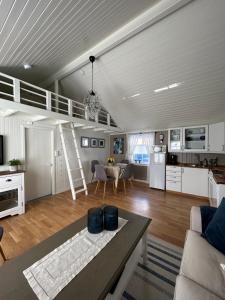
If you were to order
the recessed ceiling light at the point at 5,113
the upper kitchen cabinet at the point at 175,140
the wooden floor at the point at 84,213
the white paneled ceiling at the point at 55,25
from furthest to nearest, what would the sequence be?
1. the upper kitchen cabinet at the point at 175,140
2. the recessed ceiling light at the point at 5,113
3. the wooden floor at the point at 84,213
4. the white paneled ceiling at the point at 55,25

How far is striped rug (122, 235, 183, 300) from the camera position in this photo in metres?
1.24

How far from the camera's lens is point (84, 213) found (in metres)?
2.83

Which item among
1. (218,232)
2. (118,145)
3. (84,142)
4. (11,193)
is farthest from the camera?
(118,145)

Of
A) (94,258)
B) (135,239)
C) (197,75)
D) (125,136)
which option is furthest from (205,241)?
(125,136)

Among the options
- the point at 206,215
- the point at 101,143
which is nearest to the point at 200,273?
the point at 206,215

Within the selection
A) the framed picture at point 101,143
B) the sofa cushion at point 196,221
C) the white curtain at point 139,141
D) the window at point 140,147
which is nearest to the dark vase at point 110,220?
the sofa cushion at point 196,221

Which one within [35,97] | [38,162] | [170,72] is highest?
[35,97]

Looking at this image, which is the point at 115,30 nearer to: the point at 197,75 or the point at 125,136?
the point at 197,75

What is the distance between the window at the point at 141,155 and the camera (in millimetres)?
5281

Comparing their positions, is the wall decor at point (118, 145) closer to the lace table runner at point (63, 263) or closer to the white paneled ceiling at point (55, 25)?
the white paneled ceiling at point (55, 25)

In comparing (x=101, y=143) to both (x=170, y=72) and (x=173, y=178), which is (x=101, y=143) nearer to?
(x=173, y=178)

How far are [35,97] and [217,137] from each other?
217 inches

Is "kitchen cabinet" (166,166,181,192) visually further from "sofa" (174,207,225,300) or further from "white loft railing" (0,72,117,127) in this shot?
"sofa" (174,207,225,300)

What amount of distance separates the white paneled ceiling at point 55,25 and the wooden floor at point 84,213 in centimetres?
299
